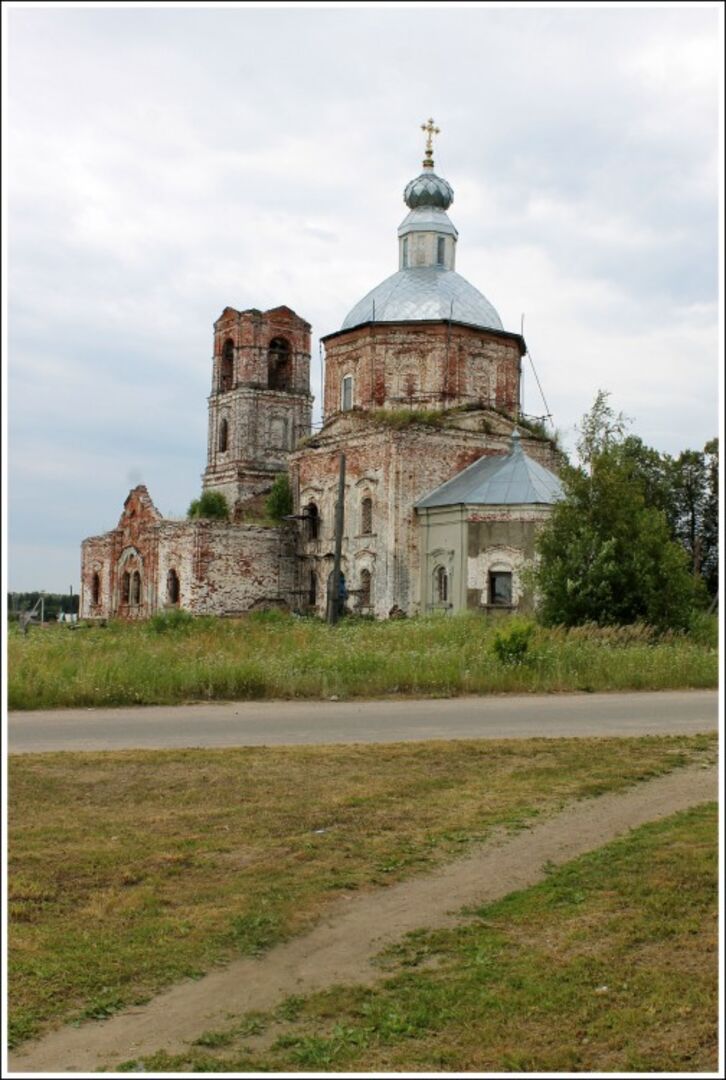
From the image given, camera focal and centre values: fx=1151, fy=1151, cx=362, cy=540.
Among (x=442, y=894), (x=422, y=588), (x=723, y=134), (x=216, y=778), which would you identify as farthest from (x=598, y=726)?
(x=422, y=588)

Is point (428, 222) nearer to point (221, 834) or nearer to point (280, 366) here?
Result: point (280, 366)

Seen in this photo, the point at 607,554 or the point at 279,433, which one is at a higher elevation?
the point at 279,433

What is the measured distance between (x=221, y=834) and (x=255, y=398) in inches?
1581

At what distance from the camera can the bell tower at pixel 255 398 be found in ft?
154

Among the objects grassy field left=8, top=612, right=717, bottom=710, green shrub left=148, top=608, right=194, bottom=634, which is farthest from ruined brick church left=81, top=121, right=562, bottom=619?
grassy field left=8, top=612, right=717, bottom=710

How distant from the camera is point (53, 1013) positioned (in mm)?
5133

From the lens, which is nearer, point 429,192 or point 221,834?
point 221,834

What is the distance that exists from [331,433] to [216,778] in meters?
30.0

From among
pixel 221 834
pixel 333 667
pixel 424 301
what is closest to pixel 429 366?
pixel 424 301

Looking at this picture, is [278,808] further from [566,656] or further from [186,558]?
[186,558]

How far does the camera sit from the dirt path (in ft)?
15.9

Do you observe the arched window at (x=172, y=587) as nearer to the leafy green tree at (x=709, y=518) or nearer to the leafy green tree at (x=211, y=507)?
the leafy green tree at (x=211, y=507)

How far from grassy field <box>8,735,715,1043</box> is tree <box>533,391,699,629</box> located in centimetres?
1211

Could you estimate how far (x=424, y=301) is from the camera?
38062 mm
